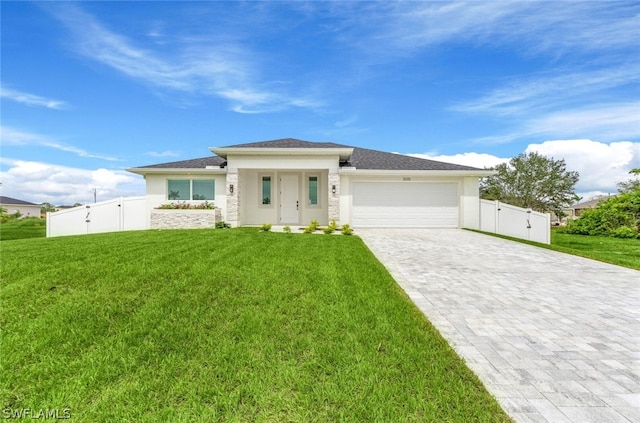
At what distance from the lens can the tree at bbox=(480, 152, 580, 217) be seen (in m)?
28.3

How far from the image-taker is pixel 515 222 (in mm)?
12531

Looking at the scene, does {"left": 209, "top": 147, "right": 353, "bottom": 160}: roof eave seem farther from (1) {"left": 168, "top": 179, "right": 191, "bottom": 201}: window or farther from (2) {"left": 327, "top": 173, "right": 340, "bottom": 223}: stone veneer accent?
(1) {"left": 168, "top": 179, "right": 191, "bottom": 201}: window

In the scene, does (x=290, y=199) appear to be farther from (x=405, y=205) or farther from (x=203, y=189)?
(x=405, y=205)

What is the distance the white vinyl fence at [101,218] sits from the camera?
13562 mm

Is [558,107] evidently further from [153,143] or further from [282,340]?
[153,143]

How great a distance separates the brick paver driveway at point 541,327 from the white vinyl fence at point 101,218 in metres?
13.3

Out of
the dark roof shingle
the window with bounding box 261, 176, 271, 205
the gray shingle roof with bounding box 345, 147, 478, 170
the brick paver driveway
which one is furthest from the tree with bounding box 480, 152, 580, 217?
the dark roof shingle

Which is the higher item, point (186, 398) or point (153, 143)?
point (153, 143)

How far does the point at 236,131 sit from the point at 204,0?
11.8 meters

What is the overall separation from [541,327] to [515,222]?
10.5 meters

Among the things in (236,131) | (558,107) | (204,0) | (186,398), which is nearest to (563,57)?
(558,107)

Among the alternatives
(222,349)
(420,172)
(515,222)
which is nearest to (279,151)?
(420,172)

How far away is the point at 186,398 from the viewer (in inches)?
86.4

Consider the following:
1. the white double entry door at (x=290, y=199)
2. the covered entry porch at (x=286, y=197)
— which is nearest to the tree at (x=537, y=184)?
the covered entry porch at (x=286, y=197)
